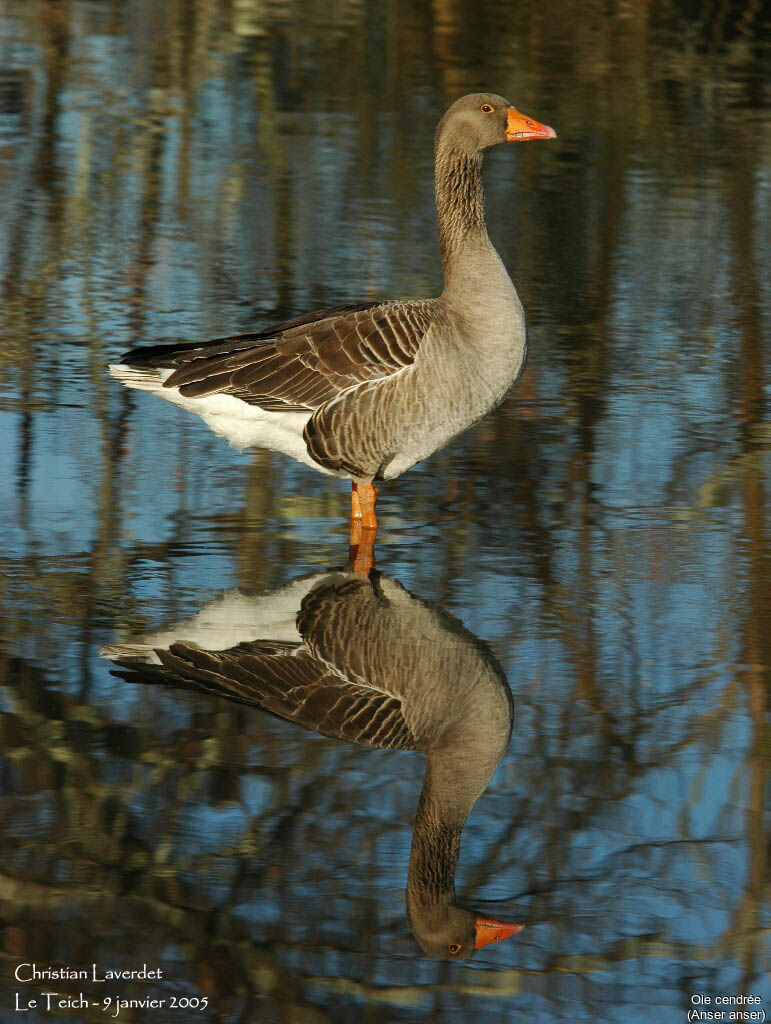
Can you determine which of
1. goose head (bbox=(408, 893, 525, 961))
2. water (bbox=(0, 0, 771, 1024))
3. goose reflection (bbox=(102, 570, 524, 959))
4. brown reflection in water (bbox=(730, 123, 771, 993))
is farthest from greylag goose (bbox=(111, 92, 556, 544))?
goose head (bbox=(408, 893, 525, 961))

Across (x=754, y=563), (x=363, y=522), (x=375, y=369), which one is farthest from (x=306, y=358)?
(x=754, y=563)

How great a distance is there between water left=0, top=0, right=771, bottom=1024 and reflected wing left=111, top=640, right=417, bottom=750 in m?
0.08

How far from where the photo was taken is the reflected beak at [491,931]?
157 inches

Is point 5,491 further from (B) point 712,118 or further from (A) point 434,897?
(B) point 712,118

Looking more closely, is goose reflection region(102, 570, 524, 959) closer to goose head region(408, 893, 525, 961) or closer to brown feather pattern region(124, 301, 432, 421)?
goose head region(408, 893, 525, 961)

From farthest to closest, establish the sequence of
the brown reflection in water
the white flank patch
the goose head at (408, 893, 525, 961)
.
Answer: the white flank patch < the brown reflection in water < the goose head at (408, 893, 525, 961)

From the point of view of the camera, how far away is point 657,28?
2103 centimetres

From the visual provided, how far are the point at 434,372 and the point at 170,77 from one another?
10965 mm

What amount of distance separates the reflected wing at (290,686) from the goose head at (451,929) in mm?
849

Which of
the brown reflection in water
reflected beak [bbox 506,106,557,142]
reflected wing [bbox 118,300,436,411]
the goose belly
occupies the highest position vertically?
reflected beak [bbox 506,106,557,142]

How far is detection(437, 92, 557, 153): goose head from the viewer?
7141 mm

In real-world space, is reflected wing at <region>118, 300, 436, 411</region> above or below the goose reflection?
above

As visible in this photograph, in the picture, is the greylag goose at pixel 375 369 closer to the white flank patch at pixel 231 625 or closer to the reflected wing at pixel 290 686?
the white flank patch at pixel 231 625

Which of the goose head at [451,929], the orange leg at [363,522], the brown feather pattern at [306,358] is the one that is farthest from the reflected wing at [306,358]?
the goose head at [451,929]
